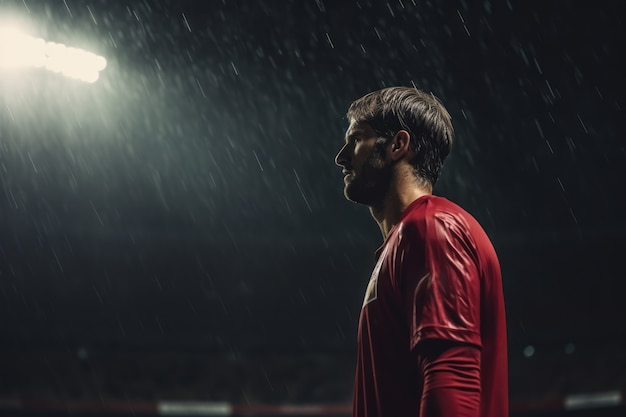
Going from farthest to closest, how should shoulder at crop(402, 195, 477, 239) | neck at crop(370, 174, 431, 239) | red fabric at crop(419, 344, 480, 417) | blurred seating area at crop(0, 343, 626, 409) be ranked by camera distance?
blurred seating area at crop(0, 343, 626, 409) → neck at crop(370, 174, 431, 239) → shoulder at crop(402, 195, 477, 239) → red fabric at crop(419, 344, 480, 417)

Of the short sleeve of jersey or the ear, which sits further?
the ear

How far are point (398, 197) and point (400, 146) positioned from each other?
10 centimetres

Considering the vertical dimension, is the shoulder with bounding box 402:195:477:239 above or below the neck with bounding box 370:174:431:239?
below

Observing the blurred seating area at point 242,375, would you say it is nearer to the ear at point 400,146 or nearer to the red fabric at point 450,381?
the ear at point 400,146

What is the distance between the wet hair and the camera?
121 cm

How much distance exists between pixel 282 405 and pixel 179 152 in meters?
3.77

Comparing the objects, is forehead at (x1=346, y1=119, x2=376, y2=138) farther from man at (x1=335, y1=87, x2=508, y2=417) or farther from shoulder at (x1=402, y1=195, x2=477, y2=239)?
shoulder at (x1=402, y1=195, x2=477, y2=239)

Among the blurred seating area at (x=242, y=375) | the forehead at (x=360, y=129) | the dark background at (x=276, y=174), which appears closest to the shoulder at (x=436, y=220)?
the forehead at (x=360, y=129)

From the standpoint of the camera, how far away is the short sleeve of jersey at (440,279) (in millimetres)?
902

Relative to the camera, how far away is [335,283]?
853 cm

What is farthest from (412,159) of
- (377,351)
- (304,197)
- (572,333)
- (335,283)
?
(572,333)

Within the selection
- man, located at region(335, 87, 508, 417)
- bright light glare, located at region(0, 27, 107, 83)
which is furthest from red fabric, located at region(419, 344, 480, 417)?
bright light glare, located at region(0, 27, 107, 83)

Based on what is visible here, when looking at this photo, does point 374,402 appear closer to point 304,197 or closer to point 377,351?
point 377,351

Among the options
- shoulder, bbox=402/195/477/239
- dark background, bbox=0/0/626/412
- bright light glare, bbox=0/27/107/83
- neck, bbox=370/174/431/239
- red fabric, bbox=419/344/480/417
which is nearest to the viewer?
red fabric, bbox=419/344/480/417
